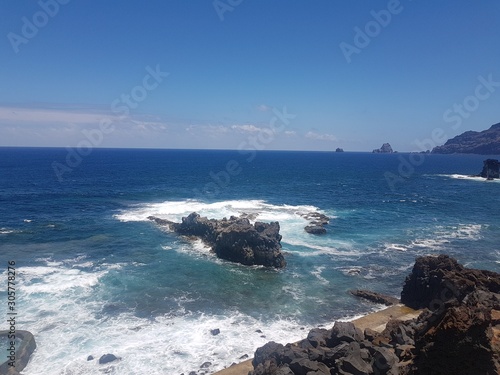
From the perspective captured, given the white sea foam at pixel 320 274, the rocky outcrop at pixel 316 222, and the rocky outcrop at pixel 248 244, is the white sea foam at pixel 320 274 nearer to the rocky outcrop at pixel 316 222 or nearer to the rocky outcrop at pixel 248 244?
A: the rocky outcrop at pixel 248 244

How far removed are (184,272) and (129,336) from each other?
14.0m

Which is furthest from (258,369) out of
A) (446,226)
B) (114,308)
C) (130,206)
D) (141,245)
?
(130,206)

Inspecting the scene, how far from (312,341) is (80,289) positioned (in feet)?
82.3

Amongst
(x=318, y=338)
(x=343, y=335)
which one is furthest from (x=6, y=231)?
(x=343, y=335)

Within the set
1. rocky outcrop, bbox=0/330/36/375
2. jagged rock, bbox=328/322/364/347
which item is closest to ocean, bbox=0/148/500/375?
rocky outcrop, bbox=0/330/36/375

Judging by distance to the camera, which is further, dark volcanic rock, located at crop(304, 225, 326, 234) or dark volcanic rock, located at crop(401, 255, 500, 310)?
dark volcanic rock, located at crop(304, 225, 326, 234)

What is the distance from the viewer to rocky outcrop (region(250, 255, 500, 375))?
17297mm

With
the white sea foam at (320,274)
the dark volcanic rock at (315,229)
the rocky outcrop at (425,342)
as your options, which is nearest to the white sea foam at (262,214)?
the dark volcanic rock at (315,229)

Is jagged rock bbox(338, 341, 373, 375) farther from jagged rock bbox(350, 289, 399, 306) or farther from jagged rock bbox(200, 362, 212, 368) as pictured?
jagged rock bbox(350, 289, 399, 306)

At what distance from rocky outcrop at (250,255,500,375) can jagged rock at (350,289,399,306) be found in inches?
73.9

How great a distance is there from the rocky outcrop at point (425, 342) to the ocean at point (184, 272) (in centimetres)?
515

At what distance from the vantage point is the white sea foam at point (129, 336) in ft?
86.1

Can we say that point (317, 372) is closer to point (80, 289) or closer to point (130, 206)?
point (80, 289)

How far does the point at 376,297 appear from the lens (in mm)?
37281
